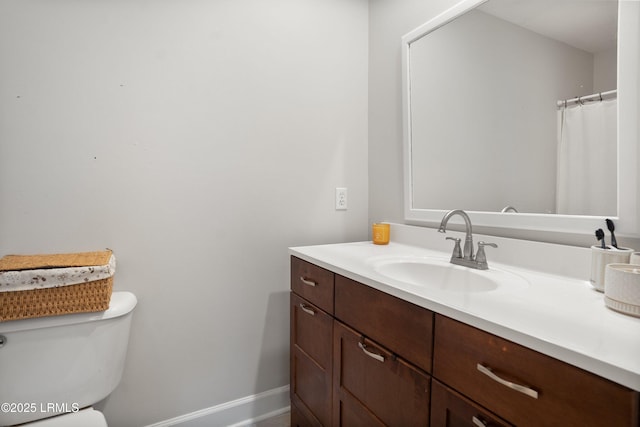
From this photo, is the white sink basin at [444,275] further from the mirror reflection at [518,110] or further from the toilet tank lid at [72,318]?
the toilet tank lid at [72,318]

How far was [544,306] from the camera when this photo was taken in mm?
717

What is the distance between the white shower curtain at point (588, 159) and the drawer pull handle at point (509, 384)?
24.0 inches

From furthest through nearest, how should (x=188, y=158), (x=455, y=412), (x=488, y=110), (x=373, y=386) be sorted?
(x=188, y=158), (x=488, y=110), (x=373, y=386), (x=455, y=412)

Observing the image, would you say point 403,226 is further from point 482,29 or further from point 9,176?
point 9,176

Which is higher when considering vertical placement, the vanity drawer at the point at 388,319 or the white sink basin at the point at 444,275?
the white sink basin at the point at 444,275

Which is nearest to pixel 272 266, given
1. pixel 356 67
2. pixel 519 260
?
pixel 519 260

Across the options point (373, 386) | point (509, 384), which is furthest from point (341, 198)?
point (509, 384)

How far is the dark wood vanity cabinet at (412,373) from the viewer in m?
0.53


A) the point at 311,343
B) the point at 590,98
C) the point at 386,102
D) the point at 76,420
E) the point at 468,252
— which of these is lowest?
the point at 76,420

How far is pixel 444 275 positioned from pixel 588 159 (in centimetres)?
54

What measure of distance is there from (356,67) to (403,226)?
2.87 feet

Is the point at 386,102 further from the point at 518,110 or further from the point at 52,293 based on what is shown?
the point at 52,293

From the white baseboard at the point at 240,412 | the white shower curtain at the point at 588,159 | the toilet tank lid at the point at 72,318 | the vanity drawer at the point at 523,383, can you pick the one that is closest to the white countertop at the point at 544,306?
the vanity drawer at the point at 523,383

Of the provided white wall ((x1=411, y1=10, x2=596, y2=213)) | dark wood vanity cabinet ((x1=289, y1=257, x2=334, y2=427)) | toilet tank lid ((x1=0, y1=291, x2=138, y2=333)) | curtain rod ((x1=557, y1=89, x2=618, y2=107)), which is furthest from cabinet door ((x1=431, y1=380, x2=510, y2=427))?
toilet tank lid ((x1=0, y1=291, x2=138, y2=333))
